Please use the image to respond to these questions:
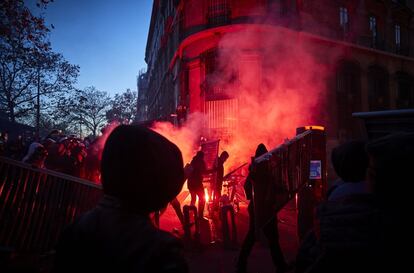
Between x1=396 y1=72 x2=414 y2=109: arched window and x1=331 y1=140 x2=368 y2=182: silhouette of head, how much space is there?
80.4 ft

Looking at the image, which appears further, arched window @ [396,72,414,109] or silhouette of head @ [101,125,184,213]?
arched window @ [396,72,414,109]

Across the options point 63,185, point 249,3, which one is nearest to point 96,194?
point 63,185

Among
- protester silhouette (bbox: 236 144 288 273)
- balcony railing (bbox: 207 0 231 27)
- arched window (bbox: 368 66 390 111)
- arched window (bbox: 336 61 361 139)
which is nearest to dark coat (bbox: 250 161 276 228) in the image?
protester silhouette (bbox: 236 144 288 273)

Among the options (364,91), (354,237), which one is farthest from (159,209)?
(364,91)

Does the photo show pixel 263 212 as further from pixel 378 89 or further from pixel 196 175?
pixel 378 89

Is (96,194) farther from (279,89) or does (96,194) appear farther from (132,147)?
(279,89)

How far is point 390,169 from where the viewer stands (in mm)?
1296

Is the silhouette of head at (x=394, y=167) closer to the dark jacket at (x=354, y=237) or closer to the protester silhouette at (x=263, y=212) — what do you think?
the dark jacket at (x=354, y=237)

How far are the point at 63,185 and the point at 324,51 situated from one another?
18.7m

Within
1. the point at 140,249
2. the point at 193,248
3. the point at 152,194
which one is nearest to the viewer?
the point at 140,249

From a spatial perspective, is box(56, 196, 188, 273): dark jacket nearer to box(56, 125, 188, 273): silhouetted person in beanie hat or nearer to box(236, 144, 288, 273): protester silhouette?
box(56, 125, 188, 273): silhouetted person in beanie hat

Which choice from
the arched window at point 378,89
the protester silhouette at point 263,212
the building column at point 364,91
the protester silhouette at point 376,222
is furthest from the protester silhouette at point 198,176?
the arched window at point 378,89

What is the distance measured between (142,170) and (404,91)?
2759cm

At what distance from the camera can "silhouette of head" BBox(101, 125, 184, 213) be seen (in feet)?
4.38
